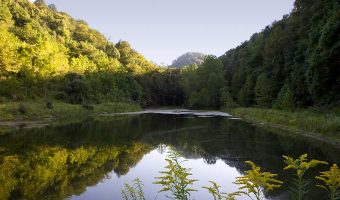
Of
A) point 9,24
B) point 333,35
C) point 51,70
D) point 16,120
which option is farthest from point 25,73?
point 333,35

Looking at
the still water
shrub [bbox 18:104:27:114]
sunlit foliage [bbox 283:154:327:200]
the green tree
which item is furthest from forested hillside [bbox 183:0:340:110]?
shrub [bbox 18:104:27:114]

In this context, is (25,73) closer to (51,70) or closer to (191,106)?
(51,70)

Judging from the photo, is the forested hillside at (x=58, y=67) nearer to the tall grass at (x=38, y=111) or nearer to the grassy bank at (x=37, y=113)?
the tall grass at (x=38, y=111)

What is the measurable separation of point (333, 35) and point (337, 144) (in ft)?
49.2

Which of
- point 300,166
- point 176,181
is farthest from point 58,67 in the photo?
point 300,166

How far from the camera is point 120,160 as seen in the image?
19.7 metres

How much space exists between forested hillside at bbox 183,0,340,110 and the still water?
12060 mm

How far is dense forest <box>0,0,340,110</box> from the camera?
42.1 meters

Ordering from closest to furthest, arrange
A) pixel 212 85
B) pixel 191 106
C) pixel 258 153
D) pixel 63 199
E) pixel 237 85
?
pixel 63 199
pixel 258 153
pixel 237 85
pixel 212 85
pixel 191 106

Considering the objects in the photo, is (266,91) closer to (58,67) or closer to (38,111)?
(38,111)

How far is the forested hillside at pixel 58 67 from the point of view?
59.4 m

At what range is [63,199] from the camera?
12.0 m

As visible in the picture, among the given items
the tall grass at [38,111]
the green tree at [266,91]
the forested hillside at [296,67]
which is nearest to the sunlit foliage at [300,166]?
the forested hillside at [296,67]

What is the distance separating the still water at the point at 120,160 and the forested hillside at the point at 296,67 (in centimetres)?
1206
